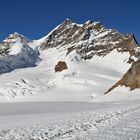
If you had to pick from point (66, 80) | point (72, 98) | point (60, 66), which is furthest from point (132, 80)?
point (60, 66)

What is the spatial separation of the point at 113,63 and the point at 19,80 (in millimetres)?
51263

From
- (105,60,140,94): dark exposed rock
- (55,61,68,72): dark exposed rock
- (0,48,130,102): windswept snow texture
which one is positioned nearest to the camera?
(105,60,140,94): dark exposed rock

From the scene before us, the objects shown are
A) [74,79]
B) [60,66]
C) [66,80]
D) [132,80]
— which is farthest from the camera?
[60,66]

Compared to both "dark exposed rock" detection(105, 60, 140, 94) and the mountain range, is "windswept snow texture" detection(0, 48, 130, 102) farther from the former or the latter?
"dark exposed rock" detection(105, 60, 140, 94)

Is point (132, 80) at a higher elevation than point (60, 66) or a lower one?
lower

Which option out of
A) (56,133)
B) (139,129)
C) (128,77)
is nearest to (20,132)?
(56,133)

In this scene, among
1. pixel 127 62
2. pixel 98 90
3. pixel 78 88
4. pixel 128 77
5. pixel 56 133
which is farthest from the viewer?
pixel 127 62

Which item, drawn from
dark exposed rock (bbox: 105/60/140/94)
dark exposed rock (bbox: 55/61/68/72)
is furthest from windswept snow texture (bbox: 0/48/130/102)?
dark exposed rock (bbox: 105/60/140/94)

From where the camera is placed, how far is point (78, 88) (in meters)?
156

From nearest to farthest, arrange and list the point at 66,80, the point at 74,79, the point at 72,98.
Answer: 1. the point at 72,98
2. the point at 74,79
3. the point at 66,80

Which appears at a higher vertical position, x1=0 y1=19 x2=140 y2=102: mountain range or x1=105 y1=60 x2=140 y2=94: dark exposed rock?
x1=0 y1=19 x2=140 y2=102: mountain range

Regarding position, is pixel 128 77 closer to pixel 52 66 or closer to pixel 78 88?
pixel 78 88

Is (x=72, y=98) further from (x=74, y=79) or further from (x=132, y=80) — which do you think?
(x=74, y=79)

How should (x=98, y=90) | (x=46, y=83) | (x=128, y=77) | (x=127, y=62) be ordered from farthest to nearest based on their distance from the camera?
(x=127, y=62)
(x=46, y=83)
(x=98, y=90)
(x=128, y=77)
